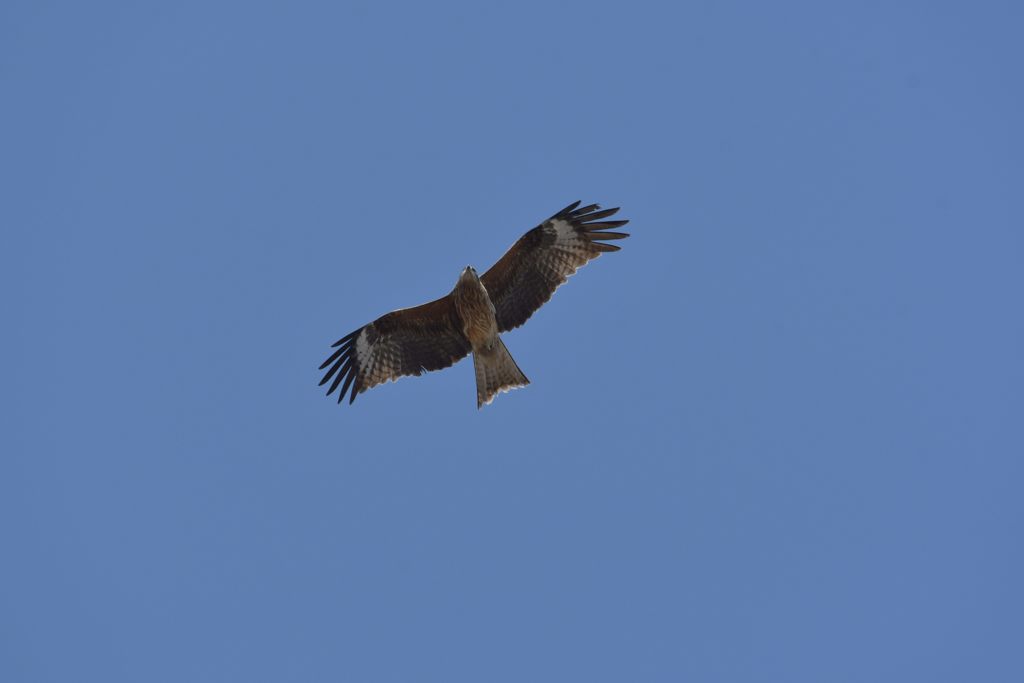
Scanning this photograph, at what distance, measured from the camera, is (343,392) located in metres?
13.4

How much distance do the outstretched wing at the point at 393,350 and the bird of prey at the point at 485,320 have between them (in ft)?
0.04

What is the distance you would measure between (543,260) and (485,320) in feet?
3.44

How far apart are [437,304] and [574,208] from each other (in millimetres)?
1925

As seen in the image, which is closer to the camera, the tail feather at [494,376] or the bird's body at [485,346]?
the bird's body at [485,346]

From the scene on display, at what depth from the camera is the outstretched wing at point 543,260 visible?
513 inches

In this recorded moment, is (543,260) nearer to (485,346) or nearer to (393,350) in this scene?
(485,346)

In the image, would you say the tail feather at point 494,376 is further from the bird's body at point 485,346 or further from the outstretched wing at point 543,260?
the outstretched wing at point 543,260

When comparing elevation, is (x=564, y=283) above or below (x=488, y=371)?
above

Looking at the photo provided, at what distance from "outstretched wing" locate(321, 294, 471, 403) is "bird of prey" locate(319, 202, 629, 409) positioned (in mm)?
11

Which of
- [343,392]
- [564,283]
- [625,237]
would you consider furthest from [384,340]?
[625,237]

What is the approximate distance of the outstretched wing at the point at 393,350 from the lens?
13164 millimetres

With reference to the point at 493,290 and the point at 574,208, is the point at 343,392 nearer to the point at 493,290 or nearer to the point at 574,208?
the point at 493,290

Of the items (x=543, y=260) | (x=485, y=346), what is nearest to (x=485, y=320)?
(x=485, y=346)

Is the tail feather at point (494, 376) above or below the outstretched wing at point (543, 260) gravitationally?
below
